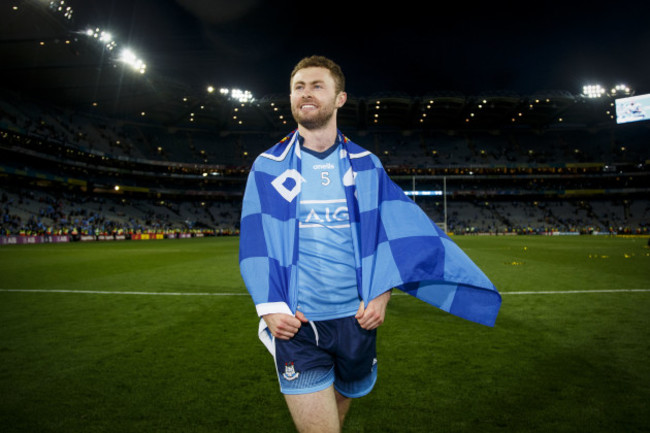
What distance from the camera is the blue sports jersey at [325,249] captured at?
205cm

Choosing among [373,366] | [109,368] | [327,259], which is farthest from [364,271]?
[109,368]

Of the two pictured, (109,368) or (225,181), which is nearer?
(109,368)

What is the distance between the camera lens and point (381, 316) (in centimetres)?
195

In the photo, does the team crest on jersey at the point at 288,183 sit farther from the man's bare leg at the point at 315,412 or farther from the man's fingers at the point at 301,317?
the man's bare leg at the point at 315,412

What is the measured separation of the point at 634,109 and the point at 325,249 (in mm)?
57606

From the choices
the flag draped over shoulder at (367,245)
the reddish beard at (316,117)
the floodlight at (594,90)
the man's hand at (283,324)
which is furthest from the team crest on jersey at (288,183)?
the floodlight at (594,90)

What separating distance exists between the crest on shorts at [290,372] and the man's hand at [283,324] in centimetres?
18

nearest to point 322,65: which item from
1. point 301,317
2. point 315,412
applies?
point 301,317

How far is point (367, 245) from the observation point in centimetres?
203

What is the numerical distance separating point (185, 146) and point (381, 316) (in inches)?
2855

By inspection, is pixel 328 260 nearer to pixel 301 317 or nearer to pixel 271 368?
pixel 301 317

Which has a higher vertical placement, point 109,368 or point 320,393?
point 320,393

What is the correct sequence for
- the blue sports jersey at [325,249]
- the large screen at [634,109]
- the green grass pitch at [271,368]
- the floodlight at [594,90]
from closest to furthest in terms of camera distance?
the blue sports jersey at [325,249] → the green grass pitch at [271,368] → the large screen at [634,109] → the floodlight at [594,90]

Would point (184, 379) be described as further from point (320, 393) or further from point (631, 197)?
point (631, 197)
